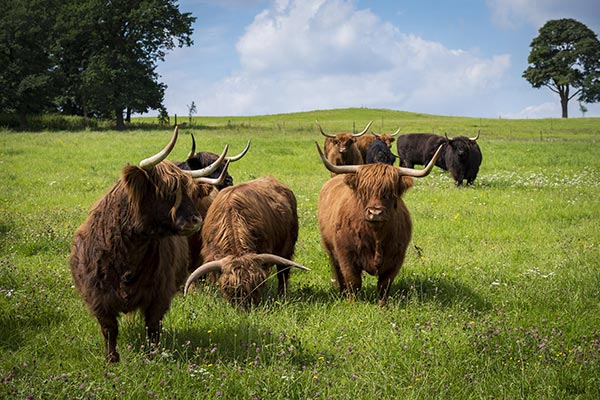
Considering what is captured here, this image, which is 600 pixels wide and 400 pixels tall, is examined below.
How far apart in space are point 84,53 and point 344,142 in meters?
40.0

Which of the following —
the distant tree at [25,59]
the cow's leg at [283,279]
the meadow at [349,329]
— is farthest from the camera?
the distant tree at [25,59]

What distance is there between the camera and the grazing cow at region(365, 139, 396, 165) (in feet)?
56.8

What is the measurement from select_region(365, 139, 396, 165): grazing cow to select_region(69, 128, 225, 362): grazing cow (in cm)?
1316

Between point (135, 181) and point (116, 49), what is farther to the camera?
point (116, 49)

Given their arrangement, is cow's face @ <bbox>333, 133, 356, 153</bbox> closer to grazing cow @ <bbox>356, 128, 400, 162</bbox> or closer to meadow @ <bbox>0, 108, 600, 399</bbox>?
grazing cow @ <bbox>356, 128, 400, 162</bbox>

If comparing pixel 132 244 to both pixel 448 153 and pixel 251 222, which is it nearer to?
pixel 251 222

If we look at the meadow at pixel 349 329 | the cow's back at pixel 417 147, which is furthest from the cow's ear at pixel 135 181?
the cow's back at pixel 417 147

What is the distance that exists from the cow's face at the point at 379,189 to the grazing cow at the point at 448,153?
1072cm

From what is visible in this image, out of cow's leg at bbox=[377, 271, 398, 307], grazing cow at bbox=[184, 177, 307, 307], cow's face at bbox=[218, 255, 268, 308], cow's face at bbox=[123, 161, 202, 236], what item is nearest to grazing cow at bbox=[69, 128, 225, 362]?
cow's face at bbox=[123, 161, 202, 236]

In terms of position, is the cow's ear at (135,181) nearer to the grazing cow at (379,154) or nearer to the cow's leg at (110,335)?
the cow's leg at (110,335)

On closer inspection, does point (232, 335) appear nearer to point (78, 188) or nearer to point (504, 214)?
point (504, 214)

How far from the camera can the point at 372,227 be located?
5.98 m

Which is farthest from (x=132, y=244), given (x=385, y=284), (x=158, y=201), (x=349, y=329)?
(x=385, y=284)

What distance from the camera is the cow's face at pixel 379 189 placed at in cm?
561
